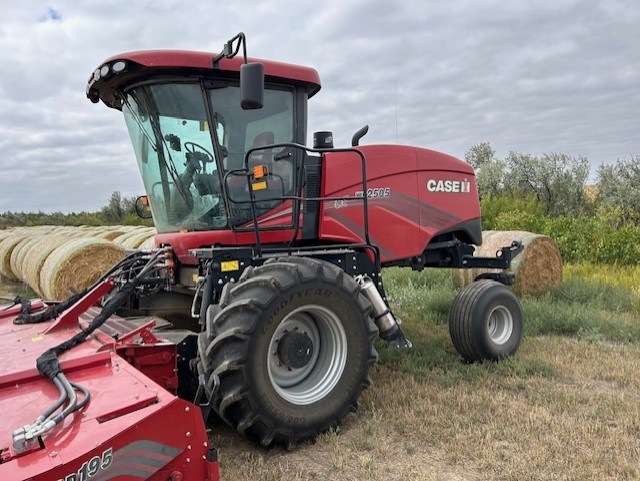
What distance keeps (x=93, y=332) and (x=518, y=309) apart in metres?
3.93

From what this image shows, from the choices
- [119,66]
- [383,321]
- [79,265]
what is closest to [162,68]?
[119,66]

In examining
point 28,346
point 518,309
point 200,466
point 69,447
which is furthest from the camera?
point 518,309

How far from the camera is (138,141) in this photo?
456 cm

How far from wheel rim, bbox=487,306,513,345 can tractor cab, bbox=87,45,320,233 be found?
2488 millimetres

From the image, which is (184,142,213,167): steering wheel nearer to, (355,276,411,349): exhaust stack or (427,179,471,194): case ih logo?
(355,276,411,349): exhaust stack

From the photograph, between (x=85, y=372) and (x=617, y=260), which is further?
(x=617, y=260)

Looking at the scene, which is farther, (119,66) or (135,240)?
(135,240)

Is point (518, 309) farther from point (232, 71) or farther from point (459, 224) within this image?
point (232, 71)

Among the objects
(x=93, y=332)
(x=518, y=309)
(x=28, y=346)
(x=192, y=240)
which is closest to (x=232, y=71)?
(x=192, y=240)

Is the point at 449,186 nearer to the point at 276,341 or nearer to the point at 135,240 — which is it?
the point at 276,341

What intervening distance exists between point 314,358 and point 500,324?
8.20 feet

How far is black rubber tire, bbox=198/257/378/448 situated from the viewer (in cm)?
324

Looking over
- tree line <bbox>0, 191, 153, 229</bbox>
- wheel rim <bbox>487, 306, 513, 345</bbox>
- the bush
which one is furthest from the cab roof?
tree line <bbox>0, 191, 153, 229</bbox>

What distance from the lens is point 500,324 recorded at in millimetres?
5578
